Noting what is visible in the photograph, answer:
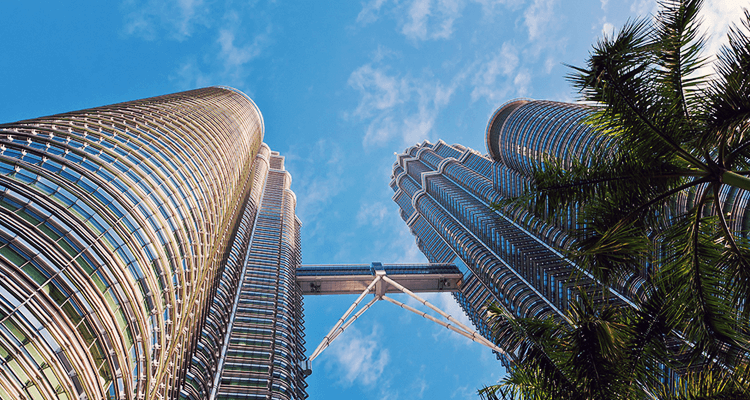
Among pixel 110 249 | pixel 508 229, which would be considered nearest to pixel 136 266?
pixel 110 249

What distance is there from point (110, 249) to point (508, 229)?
10798 cm

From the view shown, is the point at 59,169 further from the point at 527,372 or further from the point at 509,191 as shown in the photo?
the point at 509,191

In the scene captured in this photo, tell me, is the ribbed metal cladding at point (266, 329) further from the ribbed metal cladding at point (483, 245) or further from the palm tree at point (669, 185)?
the palm tree at point (669, 185)

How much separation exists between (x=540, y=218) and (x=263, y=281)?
83311mm

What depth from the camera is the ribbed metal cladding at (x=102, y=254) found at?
16.8 metres

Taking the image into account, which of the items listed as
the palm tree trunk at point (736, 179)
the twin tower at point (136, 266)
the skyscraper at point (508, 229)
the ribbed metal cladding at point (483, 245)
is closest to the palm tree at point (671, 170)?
the palm tree trunk at point (736, 179)

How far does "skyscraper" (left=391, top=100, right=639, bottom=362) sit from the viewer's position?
91.6 meters

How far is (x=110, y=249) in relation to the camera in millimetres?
23000

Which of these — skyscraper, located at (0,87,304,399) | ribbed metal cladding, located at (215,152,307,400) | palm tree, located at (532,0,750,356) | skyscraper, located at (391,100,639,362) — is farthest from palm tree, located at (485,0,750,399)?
skyscraper, located at (391,100,639,362)

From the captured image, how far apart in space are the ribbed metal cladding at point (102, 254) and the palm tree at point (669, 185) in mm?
18536

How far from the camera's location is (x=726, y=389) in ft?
27.7

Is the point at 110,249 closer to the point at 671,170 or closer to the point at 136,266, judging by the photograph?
the point at 136,266

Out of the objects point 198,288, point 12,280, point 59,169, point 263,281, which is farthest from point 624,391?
point 263,281

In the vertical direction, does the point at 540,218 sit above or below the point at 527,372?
above
